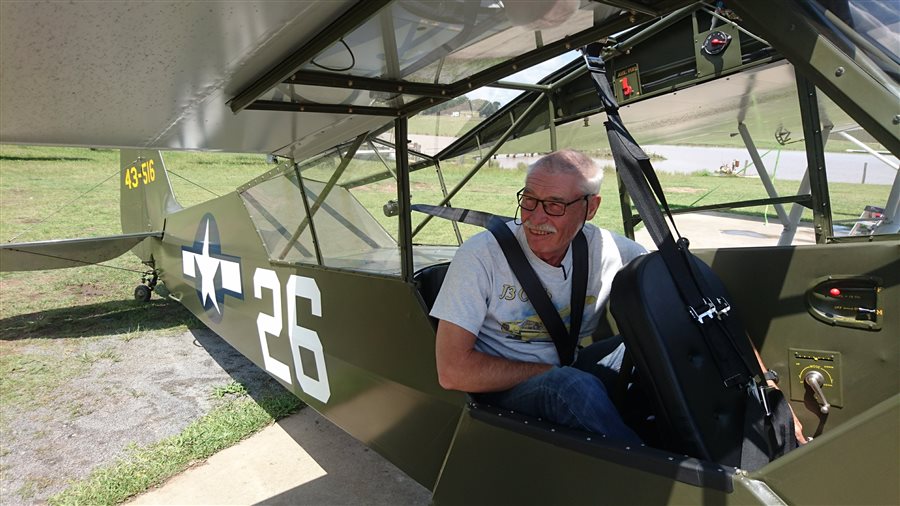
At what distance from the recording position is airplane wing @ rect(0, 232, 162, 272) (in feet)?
16.7

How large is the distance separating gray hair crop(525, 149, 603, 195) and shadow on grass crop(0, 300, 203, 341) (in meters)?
4.92

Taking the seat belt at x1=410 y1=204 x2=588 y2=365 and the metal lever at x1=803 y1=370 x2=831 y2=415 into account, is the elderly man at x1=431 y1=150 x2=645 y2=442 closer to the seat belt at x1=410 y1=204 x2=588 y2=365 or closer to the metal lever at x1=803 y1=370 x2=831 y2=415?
the seat belt at x1=410 y1=204 x2=588 y2=365

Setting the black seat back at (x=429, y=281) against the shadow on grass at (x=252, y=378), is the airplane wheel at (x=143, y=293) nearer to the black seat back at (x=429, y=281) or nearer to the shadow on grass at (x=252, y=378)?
the shadow on grass at (x=252, y=378)

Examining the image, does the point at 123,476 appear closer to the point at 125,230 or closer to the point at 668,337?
the point at 668,337

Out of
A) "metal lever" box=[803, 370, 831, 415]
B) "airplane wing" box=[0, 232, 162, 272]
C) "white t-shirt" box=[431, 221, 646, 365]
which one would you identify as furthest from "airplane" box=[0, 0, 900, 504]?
"airplane wing" box=[0, 232, 162, 272]

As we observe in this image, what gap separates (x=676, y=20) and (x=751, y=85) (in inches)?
21.4

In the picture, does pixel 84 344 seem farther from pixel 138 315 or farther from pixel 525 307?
pixel 525 307

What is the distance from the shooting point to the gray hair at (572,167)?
5.30 feet

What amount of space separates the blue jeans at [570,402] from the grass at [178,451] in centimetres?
221

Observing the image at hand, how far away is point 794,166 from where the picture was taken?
8.20ft

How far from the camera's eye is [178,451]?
3.04 meters

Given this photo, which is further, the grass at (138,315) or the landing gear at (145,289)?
the landing gear at (145,289)

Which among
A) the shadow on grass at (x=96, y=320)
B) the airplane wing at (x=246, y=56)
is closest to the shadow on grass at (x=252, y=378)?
the shadow on grass at (x=96, y=320)

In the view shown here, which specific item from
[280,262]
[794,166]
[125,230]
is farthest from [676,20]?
[125,230]
